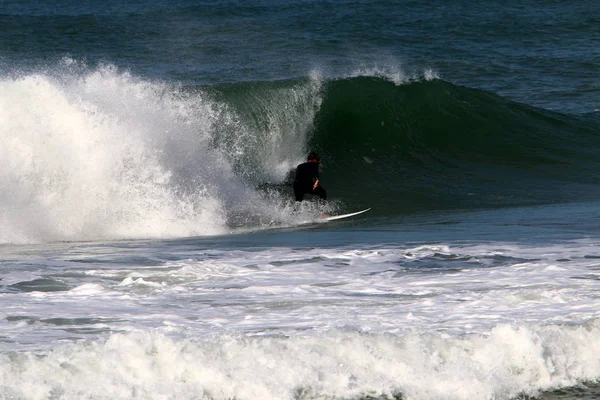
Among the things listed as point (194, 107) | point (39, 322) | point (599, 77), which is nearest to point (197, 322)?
point (39, 322)

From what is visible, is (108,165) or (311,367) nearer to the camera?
(311,367)

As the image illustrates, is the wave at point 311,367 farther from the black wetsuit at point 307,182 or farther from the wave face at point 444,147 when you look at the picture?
the wave face at point 444,147

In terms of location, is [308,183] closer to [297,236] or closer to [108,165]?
[297,236]

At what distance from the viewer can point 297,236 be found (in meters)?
9.82

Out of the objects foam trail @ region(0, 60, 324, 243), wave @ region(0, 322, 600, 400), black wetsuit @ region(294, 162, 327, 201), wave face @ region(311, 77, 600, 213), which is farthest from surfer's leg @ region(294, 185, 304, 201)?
wave @ region(0, 322, 600, 400)

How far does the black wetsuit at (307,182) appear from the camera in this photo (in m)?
11.8

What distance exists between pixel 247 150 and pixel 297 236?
216 inches

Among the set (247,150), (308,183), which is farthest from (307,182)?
(247,150)

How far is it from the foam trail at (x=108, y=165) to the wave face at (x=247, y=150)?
21 millimetres

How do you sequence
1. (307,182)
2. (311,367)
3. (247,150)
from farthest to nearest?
(247,150)
(307,182)
(311,367)

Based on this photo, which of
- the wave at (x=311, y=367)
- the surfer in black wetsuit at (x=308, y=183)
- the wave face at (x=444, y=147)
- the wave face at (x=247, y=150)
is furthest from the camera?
the wave face at (x=444, y=147)

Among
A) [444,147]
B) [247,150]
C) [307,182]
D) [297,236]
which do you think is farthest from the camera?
[444,147]

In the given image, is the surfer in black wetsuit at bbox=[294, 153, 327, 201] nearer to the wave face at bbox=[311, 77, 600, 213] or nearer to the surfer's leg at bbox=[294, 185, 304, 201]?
the surfer's leg at bbox=[294, 185, 304, 201]

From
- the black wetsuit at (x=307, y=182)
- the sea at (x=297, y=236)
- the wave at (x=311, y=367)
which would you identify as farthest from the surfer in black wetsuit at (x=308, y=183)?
the wave at (x=311, y=367)
